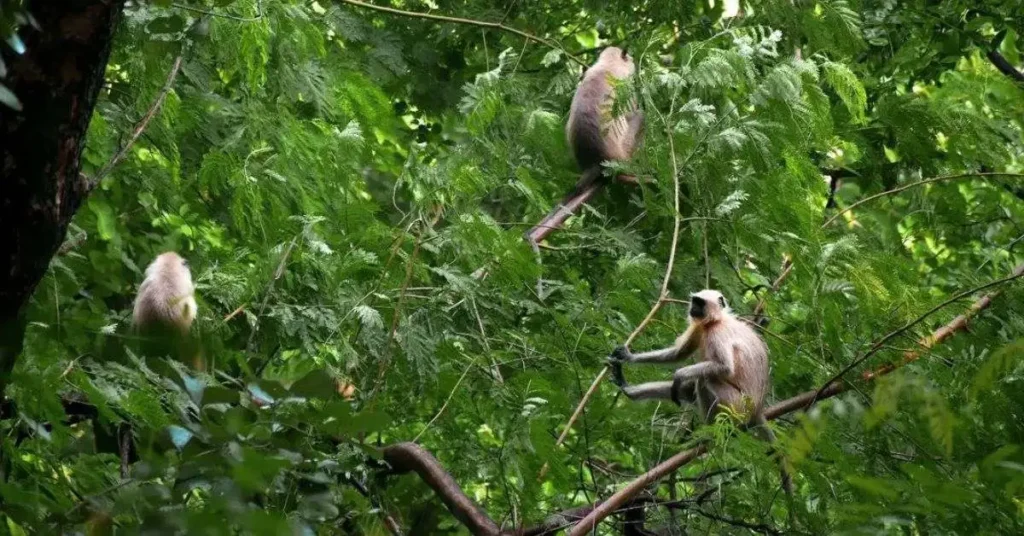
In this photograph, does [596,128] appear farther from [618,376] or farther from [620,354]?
[620,354]

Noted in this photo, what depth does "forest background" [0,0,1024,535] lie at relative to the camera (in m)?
3.08

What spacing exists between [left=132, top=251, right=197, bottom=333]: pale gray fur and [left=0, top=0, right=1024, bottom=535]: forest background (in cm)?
41

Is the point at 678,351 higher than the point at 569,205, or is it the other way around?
the point at 569,205

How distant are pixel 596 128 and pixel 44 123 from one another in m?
8.17

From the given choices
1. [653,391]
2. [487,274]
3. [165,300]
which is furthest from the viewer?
[165,300]

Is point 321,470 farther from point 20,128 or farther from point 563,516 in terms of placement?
point 563,516

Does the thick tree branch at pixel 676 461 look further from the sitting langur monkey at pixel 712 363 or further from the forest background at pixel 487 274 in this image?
the sitting langur monkey at pixel 712 363

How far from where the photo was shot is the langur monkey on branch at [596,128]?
9.59m

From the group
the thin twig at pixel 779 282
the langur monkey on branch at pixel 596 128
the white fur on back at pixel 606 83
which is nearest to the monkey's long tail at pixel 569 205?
the langur monkey on branch at pixel 596 128

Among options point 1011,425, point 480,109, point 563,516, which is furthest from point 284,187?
point 1011,425

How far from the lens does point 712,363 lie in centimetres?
762

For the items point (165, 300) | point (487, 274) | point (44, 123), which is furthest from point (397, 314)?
point (165, 300)

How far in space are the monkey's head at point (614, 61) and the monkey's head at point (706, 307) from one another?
11.1 feet

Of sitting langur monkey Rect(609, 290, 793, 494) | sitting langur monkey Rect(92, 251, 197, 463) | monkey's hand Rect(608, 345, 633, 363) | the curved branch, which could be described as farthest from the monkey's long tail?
sitting langur monkey Rect(92, 251, 197, 463)
